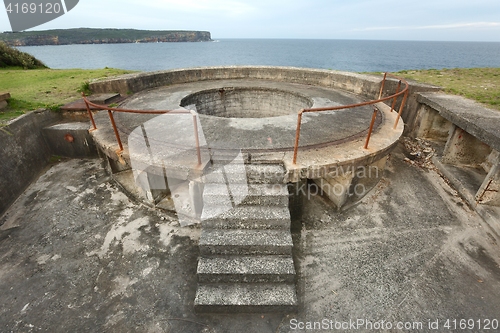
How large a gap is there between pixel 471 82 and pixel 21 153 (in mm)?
13701

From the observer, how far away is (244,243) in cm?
346

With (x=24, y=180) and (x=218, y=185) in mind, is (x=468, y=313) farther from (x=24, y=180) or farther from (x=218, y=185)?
(x=24, y=180)

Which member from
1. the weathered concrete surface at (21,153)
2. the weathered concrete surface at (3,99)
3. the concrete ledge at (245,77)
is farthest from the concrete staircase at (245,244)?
the weathered concrete surface at (3,99)

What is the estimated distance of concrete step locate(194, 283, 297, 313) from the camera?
3.13m

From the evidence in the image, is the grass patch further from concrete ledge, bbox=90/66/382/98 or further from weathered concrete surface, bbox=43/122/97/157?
concrete ledge, bbox=90/66/382/98

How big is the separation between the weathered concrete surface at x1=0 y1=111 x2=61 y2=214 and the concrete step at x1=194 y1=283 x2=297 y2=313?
4.63 m

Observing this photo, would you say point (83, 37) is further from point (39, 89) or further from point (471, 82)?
point (471, 82)

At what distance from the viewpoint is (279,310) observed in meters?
3.18

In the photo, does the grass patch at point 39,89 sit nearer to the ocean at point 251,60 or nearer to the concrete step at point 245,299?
the concrete step at point 245,299

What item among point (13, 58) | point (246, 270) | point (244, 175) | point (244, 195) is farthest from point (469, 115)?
point (13, 58)

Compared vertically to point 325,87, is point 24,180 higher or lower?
lower

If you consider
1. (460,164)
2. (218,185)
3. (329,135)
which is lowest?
(460,164)

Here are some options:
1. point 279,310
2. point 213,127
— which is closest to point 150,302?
point 279,310

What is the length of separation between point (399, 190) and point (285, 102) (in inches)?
180
